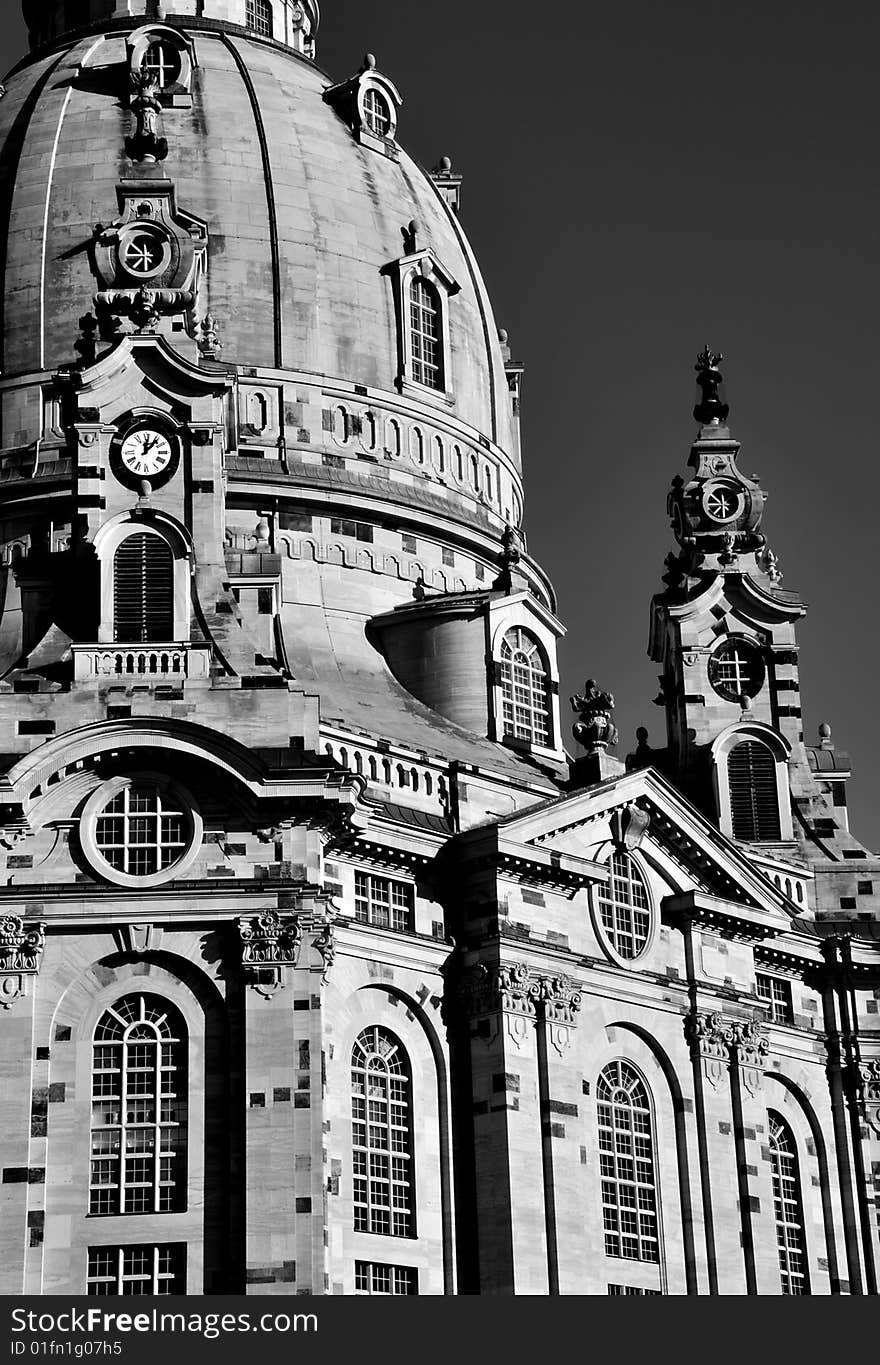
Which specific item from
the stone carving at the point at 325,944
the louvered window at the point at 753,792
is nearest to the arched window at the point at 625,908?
the louvered window at the point at 753,792

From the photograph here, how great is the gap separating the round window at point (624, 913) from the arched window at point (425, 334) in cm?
1961

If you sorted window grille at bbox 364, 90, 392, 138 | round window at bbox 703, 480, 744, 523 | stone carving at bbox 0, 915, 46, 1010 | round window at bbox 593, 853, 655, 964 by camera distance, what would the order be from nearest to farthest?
stone carving at bbox 0, 915, 46, 1010 < round window at bbox 593, 853, 655, 964 < round window at bbox 703, 480, 744, 523 < window grille at bbox 364, 90, 392, 138

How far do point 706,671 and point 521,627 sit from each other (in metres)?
7.52

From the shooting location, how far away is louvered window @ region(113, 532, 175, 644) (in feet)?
220

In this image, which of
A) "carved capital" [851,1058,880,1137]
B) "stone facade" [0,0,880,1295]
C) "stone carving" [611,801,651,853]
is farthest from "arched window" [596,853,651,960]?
"carved capital" [851,1058,880,1137]

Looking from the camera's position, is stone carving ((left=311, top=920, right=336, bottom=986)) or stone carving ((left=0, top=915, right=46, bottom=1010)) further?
stone carving ((left=311, top=920, right=336, bottom=986))

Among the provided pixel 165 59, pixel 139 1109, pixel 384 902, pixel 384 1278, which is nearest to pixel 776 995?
pixel 384 902

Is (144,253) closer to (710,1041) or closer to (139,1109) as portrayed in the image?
(139,1109)

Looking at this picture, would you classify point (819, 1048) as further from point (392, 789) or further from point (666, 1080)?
point (392, 789)

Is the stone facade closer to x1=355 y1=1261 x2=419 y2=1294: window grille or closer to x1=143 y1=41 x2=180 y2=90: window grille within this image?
x1=143 y1=41 x2=180 y2=90: window grille

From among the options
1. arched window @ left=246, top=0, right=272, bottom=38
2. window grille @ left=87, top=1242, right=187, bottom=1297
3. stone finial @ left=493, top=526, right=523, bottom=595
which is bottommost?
window grille @ left=87, top=1242, right=187, bottom=1297

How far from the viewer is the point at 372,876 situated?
223 feet

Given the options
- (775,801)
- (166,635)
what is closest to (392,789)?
(166,635)

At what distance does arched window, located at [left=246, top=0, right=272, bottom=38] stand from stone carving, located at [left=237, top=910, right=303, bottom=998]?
42.2 m
